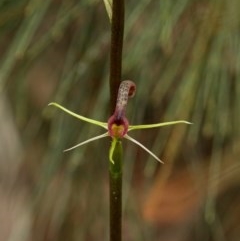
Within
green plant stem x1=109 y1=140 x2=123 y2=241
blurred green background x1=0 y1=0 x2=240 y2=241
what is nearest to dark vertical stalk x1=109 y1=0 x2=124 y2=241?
green plant stem x1=109 y1=140 x2=123 y2=241

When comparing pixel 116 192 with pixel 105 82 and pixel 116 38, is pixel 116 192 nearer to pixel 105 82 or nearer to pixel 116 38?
pixel 116 38

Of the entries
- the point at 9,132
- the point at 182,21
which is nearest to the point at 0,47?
the point at 9,132

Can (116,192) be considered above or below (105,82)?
below

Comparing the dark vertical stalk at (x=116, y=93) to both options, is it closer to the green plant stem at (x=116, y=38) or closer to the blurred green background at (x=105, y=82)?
the green plant stem at (x=116, y=38)

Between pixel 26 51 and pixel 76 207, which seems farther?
pixel 76 207

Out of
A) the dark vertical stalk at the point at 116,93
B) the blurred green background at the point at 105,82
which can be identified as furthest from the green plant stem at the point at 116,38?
the blurred green background at the point at 105,82

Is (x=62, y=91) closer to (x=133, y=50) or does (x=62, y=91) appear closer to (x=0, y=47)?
(x=133, y=50)

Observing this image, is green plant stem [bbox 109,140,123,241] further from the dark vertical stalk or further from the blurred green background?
the blurred green background

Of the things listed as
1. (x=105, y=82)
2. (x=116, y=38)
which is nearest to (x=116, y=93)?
(x=116, y=38)

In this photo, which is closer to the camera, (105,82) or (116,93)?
(116,93)
